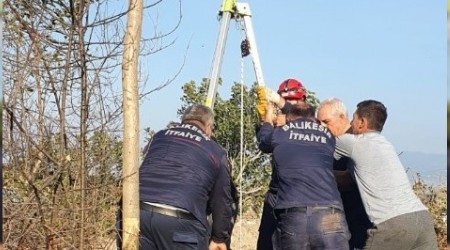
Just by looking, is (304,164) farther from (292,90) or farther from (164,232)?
(164,232)

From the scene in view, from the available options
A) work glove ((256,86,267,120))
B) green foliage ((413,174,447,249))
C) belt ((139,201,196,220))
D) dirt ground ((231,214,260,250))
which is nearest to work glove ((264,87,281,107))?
work glove ((256,86,267,120))

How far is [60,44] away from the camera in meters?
5.04

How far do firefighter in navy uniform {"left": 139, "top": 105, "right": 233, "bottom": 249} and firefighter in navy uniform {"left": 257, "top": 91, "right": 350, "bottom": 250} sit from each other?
399 millimetres

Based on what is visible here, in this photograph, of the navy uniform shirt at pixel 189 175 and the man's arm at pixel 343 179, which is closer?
the navy uniform shirt at pixel 189 175

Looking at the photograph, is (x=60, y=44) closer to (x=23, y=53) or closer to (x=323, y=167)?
(x=23, y=53)

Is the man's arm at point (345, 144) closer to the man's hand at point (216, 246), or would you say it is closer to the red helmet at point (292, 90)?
the red helmet at point (292, 90)

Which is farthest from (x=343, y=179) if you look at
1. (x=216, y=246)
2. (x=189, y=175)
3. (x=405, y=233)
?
(x=189, y=175)

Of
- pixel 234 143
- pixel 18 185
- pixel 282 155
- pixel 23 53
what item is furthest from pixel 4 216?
pixel 234 143

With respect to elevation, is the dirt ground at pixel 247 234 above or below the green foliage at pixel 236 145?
below

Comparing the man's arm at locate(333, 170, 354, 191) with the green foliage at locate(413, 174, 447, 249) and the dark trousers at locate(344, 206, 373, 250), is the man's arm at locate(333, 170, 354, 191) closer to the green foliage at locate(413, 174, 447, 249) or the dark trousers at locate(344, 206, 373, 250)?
the dark trousers at locate(344, 206, 373, 250)

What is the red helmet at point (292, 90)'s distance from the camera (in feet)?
19.6

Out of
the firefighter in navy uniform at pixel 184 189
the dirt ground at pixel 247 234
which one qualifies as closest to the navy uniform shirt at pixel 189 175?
the firefighter in navy uniform at pixel 184 189

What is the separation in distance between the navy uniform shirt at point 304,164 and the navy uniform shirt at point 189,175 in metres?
0.40

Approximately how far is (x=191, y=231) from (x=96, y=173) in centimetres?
92
